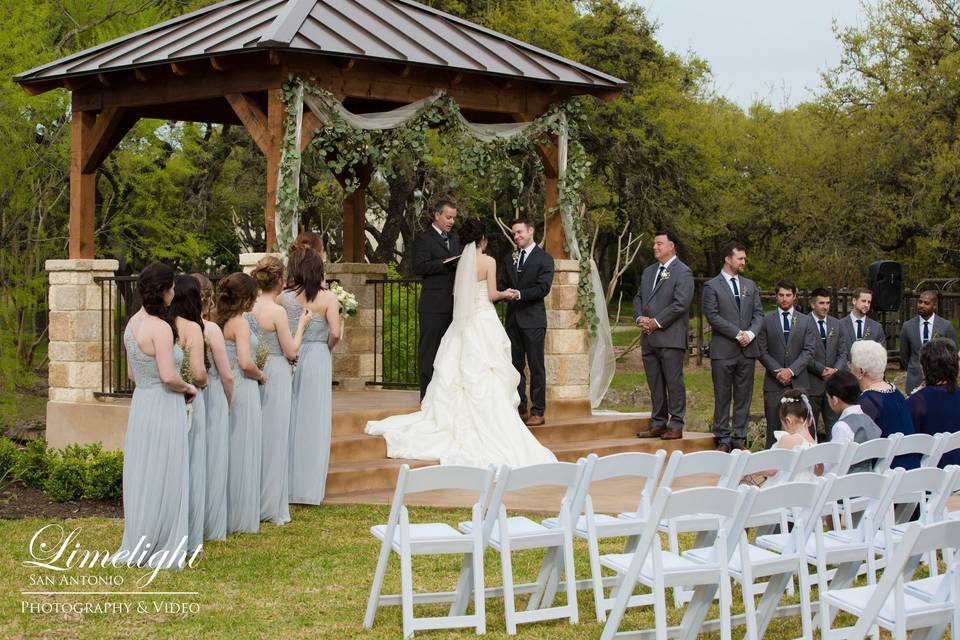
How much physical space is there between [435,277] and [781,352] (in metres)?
3.22

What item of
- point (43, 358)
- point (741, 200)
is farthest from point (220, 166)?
point (741, 200)

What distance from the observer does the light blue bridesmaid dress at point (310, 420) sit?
8.62 m

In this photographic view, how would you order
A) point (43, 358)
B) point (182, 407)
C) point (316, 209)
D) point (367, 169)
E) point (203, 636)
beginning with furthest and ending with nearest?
point (316, 209) → point (43, 358) → point (367, 169) → point (182, 407) → point (203, 636)

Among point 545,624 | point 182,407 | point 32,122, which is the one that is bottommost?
point 545,624

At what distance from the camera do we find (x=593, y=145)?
2572 cm

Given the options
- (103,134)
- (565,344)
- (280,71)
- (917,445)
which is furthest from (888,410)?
(103,134)

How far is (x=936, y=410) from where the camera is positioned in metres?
7.31

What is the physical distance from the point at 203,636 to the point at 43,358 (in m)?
14.7

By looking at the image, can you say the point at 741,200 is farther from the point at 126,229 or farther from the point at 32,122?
the point at 32,122

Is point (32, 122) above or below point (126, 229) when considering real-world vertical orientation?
above

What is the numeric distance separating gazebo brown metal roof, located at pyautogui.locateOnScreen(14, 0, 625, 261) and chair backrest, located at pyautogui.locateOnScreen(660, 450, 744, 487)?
16.8 ft

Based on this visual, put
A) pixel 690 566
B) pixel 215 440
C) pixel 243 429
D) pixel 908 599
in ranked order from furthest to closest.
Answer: pixel 243 429 → pixel 215 440 → pixel 690 566 → pixel 908 599

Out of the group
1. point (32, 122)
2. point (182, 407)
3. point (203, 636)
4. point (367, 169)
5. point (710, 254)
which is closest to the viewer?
point (203, 636)

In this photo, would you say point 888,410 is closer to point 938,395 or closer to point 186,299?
point 938,395
